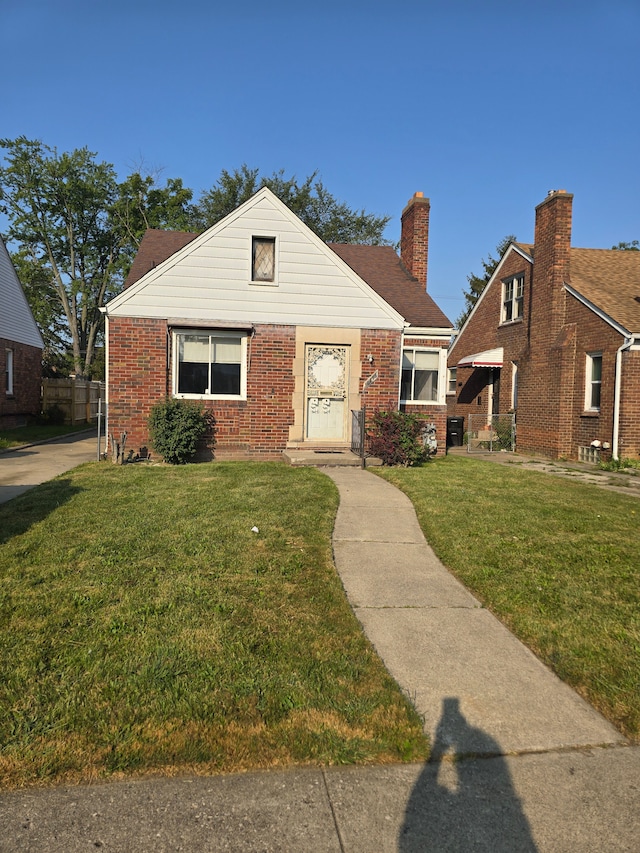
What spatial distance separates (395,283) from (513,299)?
16.1 feet

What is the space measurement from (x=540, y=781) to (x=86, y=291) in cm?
4537

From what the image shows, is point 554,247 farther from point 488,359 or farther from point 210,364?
point 210,364

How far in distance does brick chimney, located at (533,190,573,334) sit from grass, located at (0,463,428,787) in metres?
12.7

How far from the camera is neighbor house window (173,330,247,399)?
13195 millimetres

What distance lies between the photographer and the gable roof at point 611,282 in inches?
586

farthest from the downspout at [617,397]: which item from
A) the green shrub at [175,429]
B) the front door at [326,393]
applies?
the green shrub at [175,429]

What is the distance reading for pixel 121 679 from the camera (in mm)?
3311

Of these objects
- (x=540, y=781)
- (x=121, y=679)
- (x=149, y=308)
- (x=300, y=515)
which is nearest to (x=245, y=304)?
(x=149, y=308)

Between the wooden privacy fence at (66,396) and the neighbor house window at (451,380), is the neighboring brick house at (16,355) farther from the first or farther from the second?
the neighbor house window at (451,380)

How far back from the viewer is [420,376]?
601 inches

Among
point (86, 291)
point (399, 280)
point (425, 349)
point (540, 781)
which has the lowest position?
point (540, 781)

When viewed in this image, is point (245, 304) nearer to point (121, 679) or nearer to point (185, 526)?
point (185, 526)

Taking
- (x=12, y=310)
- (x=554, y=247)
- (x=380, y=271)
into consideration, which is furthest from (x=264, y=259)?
(x=12, y=310)

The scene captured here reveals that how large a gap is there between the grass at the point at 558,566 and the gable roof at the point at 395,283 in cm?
601
